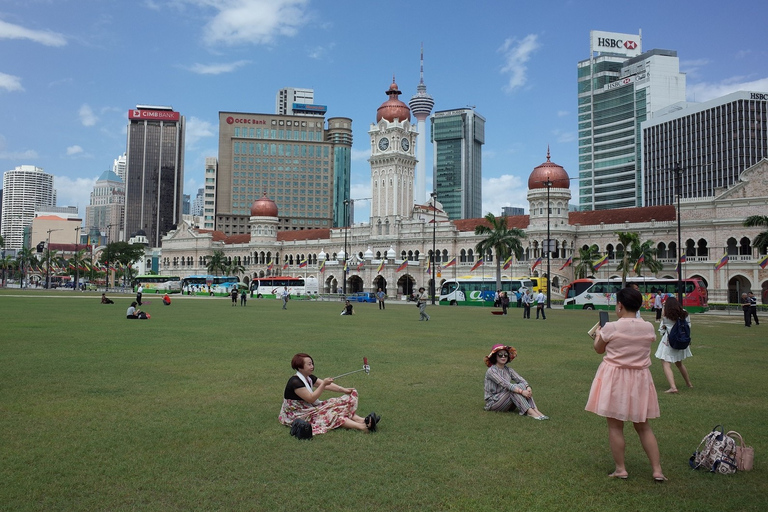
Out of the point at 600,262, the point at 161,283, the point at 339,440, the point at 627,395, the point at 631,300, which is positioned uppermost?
the point at 600,262

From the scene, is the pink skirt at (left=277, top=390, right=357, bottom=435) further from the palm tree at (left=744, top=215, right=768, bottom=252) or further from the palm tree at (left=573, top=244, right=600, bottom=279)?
the palm tree at (left=573, top=244, right=600, bottom=279)

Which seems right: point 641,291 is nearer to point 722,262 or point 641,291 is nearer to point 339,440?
point 722,262

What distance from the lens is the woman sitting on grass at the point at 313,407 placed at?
25.7ft

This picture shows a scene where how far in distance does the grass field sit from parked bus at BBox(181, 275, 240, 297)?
6180 centimetres

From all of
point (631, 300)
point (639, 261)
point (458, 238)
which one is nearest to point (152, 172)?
point (458, 238)

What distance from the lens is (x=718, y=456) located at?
630 centimetres

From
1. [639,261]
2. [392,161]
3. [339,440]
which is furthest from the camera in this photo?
[392,161]

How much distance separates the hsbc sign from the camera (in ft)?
461

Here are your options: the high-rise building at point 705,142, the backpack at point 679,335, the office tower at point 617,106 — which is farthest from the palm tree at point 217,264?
the office tower at point 617,106

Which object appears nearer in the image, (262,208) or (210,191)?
(262,208)

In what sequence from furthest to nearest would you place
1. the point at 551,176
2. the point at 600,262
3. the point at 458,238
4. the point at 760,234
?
the point at 458,238
the point at 551,176
the point at 600,262
the point at 760,234

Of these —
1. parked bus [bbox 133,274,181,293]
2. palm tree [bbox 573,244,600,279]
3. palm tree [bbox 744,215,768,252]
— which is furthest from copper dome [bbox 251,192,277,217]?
palm tree [bbox 744,215,768,252]

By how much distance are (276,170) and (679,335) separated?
497 feet

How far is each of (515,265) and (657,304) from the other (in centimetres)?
3398
